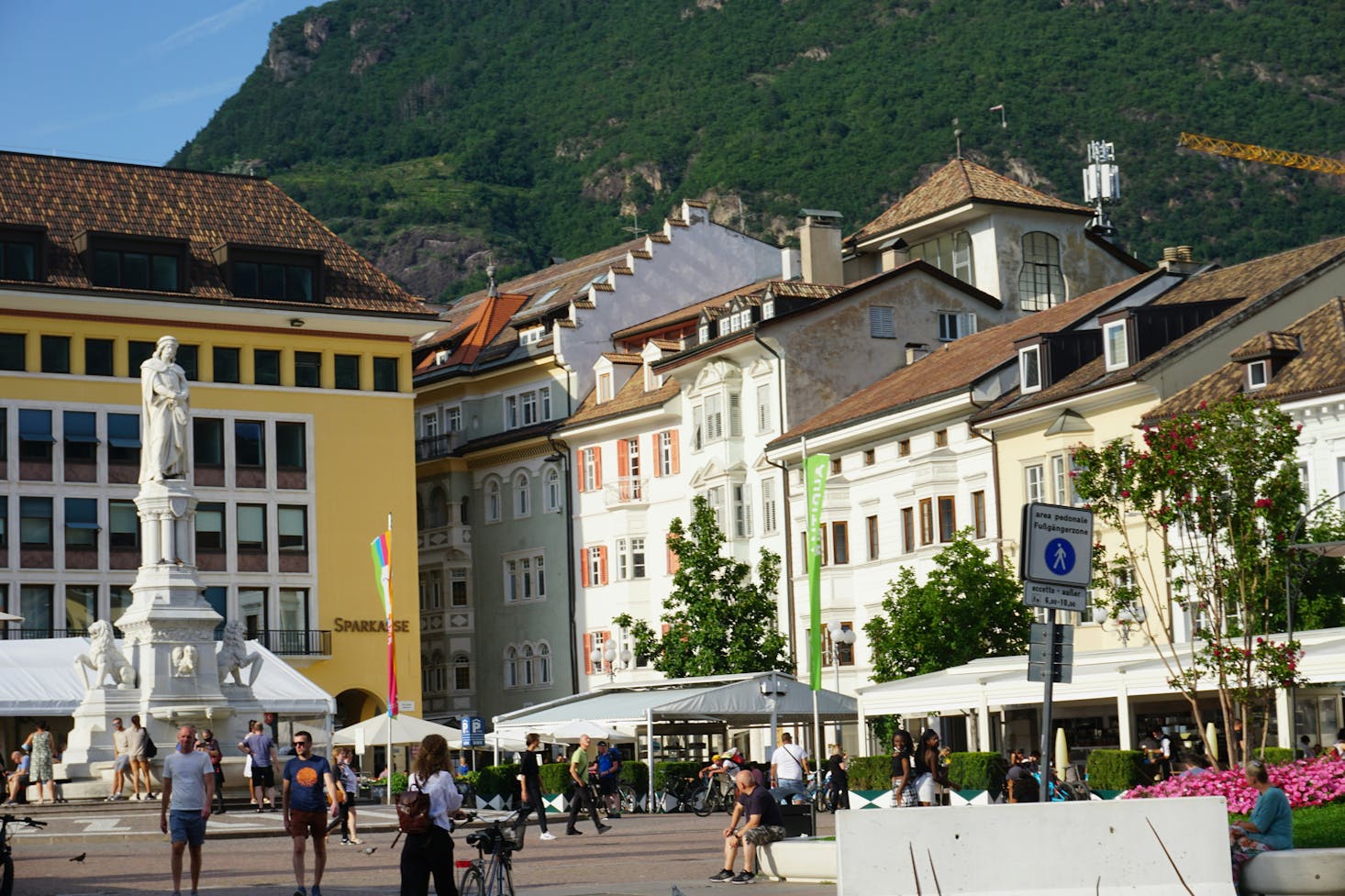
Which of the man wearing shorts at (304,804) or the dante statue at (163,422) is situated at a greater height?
the dante statue at (163,422)

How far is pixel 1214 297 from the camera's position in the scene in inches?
2249

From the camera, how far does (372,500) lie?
240 feet

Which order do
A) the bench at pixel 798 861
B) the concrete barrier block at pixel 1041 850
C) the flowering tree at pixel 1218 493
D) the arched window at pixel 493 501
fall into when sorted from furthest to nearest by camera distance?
the arched window at pixel 493 501 → the flowering tree at pixel 1218 493 → the bench at pixel 798 861 → the concrete barrier block at pixel 1041 850

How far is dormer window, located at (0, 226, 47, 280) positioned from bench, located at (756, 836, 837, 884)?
48367 mm

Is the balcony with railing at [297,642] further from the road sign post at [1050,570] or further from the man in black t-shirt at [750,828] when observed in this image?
the road sign post at [1050,570]

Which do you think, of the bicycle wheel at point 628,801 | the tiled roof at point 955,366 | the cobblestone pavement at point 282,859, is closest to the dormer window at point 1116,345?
the tiled roof at point 955,366

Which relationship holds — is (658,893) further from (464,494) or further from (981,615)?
(464,494)

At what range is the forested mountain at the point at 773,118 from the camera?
132963 mm

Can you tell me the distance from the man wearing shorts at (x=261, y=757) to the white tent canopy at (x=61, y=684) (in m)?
9.64

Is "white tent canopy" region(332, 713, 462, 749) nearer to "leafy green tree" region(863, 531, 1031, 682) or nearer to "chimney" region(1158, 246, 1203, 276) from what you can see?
"leafy green tree" region(863, 531, 1031, 682)

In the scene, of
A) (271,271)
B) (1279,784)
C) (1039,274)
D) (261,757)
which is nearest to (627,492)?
(271,271)

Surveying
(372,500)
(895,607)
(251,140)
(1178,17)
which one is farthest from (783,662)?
(251,140)

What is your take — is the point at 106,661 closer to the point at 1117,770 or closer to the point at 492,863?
the point at 1117,770

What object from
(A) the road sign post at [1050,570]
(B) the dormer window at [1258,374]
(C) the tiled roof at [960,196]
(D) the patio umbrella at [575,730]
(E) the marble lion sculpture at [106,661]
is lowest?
(D) the patio umbrella at [575,730]
